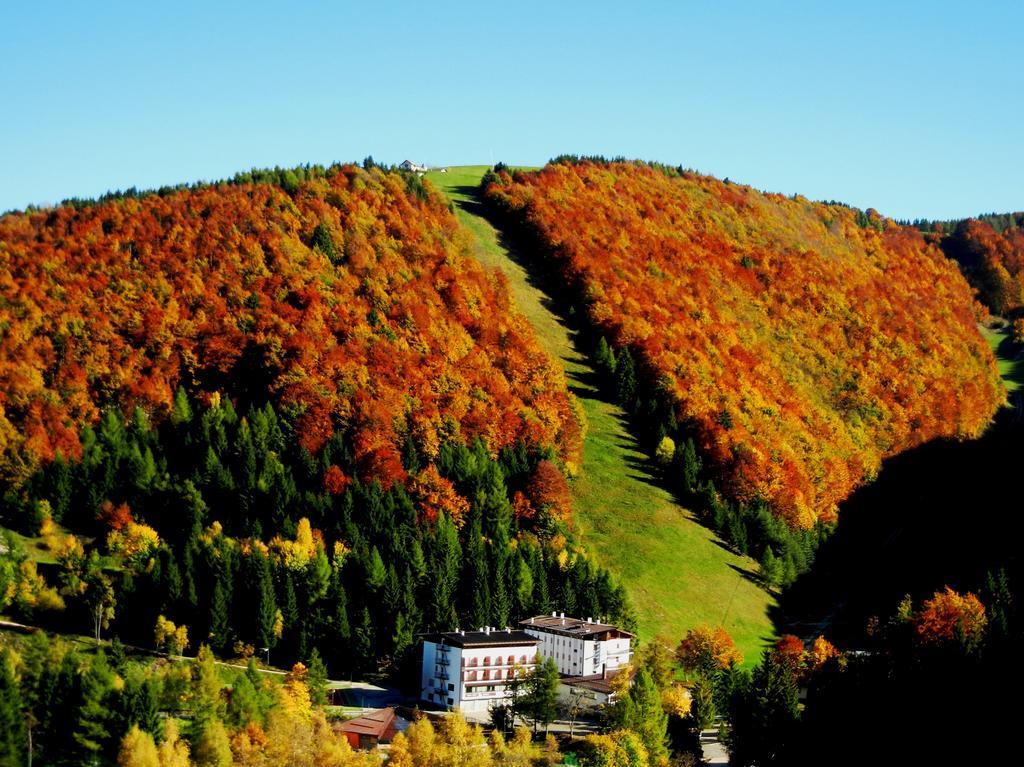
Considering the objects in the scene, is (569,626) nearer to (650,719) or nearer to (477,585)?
(477,585)

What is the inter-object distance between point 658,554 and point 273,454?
48.2m

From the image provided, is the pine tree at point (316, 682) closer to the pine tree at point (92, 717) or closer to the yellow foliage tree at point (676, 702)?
the pine tree at point (92, 717)

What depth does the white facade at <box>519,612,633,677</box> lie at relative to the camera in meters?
125

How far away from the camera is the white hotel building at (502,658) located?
11969 centimetres

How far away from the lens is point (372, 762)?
94.0m

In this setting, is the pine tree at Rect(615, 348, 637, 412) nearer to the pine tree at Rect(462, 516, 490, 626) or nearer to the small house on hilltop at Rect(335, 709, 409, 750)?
the pine tree at Rect(462, 516, 490, 626)

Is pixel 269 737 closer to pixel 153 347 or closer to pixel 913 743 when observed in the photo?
pixel 913 743

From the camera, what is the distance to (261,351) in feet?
587

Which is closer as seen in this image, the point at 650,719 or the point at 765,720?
the point at 765,720

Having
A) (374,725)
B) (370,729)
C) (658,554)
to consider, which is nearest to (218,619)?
(374,725)

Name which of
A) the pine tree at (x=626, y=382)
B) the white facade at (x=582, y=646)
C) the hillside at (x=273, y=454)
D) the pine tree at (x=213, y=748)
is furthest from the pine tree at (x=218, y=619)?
the pine tree at (x=626, y=382)

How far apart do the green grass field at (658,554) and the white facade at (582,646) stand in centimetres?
935

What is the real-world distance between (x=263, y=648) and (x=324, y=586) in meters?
9.09

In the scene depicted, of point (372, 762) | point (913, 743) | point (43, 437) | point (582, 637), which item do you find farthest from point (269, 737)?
point (43, 437)
